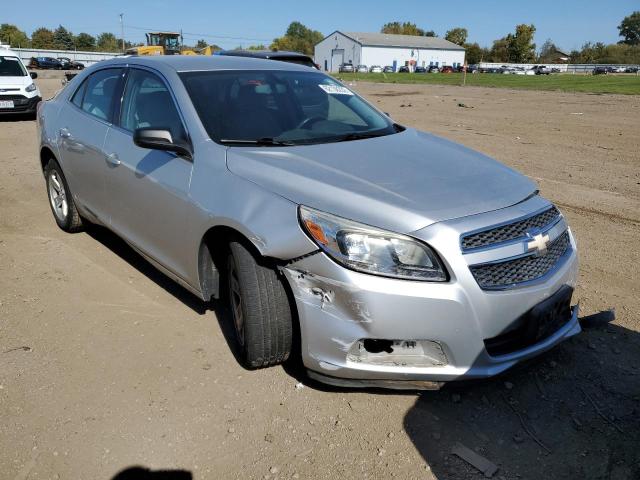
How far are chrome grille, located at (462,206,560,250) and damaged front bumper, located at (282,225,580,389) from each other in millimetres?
138

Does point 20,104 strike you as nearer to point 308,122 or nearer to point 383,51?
point 308,122

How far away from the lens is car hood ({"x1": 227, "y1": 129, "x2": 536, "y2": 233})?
2574 millimetres

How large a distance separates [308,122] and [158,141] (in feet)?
3.35

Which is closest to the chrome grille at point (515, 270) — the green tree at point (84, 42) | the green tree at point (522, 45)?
the green tree at point (522, 45)

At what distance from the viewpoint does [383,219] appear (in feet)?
8.26

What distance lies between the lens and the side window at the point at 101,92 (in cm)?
431

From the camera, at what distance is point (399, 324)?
8.08 feet

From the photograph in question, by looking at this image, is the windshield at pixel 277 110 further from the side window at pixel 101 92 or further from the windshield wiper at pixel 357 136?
the side window at pixel 101 92

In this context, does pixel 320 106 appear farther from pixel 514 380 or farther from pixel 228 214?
pixel 514 380

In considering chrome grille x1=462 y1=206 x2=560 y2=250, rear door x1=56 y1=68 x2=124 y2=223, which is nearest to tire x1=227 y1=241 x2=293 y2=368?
chrome grille x1=462 y1=206 x2=560 y2=250

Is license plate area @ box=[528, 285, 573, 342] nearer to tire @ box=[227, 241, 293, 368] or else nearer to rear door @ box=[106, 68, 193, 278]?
tire @ box=[227, 241, 293, 368]

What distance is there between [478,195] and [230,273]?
1.40 metres

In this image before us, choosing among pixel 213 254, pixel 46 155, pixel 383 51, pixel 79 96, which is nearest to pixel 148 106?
pixel 213 254

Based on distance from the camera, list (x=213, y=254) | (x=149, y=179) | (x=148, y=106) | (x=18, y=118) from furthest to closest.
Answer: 1. (x=18, y=118)
2. (x=148, y=106)
3. (x=149, y=179)
4. (x=213, y=254)
